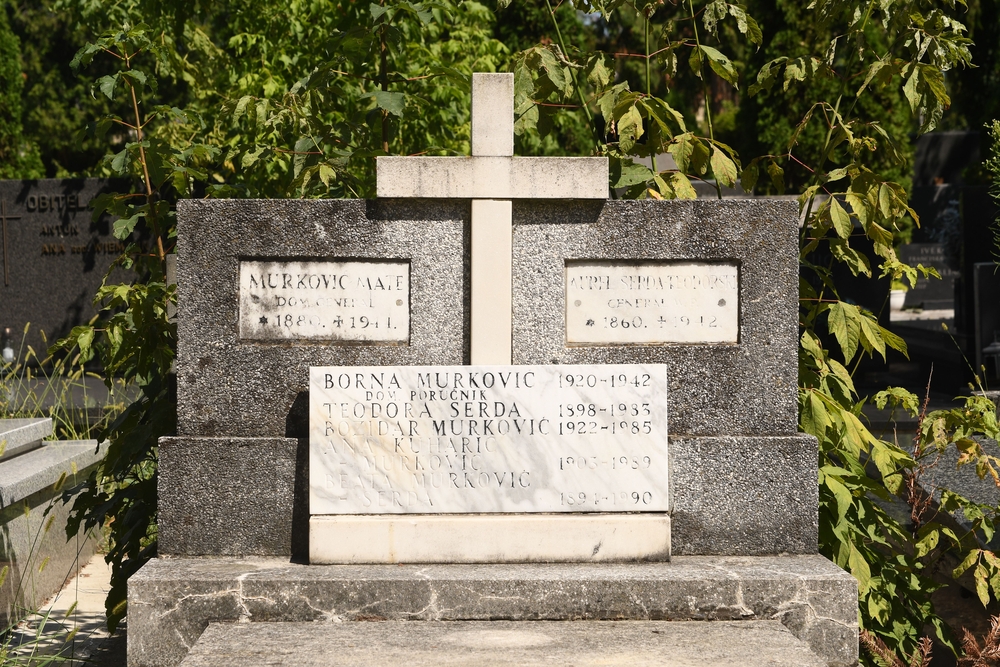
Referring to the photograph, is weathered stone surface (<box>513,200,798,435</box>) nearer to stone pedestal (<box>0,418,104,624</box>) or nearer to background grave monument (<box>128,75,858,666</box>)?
background grave monument (<box>128,75,858,666</box>)

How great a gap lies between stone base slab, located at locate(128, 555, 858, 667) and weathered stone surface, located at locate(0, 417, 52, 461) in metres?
1.99

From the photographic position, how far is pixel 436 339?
329cm

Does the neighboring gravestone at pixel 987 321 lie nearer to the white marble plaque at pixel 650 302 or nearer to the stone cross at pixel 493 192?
the white marble plaque at pixel 650 302

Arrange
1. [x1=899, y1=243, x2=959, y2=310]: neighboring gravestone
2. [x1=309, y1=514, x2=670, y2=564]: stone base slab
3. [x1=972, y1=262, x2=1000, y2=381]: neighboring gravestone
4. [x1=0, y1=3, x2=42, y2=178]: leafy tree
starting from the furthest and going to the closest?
[x1=899, y1=243, x2=959, y2=310]: neighboring gravestone < [x1=0, y1=3, x2=42, y2=178]: leafy tree < [x1=972, y1=262, x2=1000, y2=381]: neighboring gravestone < [x1=309, y1=514, x2=670, y2=564]: stone base slab

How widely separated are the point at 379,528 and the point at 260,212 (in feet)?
3.35

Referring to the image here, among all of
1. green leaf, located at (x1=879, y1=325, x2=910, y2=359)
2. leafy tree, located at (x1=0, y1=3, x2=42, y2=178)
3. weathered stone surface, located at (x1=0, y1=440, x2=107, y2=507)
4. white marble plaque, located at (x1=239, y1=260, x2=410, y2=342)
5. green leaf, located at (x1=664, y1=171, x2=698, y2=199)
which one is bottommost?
weathered stone surface, located at (x1=0, y1=440, x2=107, y2=507)

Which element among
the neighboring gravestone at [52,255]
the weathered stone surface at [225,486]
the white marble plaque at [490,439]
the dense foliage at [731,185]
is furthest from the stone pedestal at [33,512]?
the neighboring gravestone at [52,255]

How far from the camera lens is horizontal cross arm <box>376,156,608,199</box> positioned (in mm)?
3219

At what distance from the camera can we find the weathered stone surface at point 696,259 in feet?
10.8

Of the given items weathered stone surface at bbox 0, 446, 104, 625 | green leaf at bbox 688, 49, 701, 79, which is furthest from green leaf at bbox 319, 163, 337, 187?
weathered stone surface at bbox 0, 446, 104, 625

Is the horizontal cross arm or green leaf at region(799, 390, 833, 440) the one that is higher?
the horizontal cross arm

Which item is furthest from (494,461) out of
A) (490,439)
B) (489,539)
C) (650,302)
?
(650,302)

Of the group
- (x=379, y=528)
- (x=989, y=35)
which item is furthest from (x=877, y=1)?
(x=989, y=35)

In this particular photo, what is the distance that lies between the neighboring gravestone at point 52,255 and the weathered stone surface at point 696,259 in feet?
24.7
